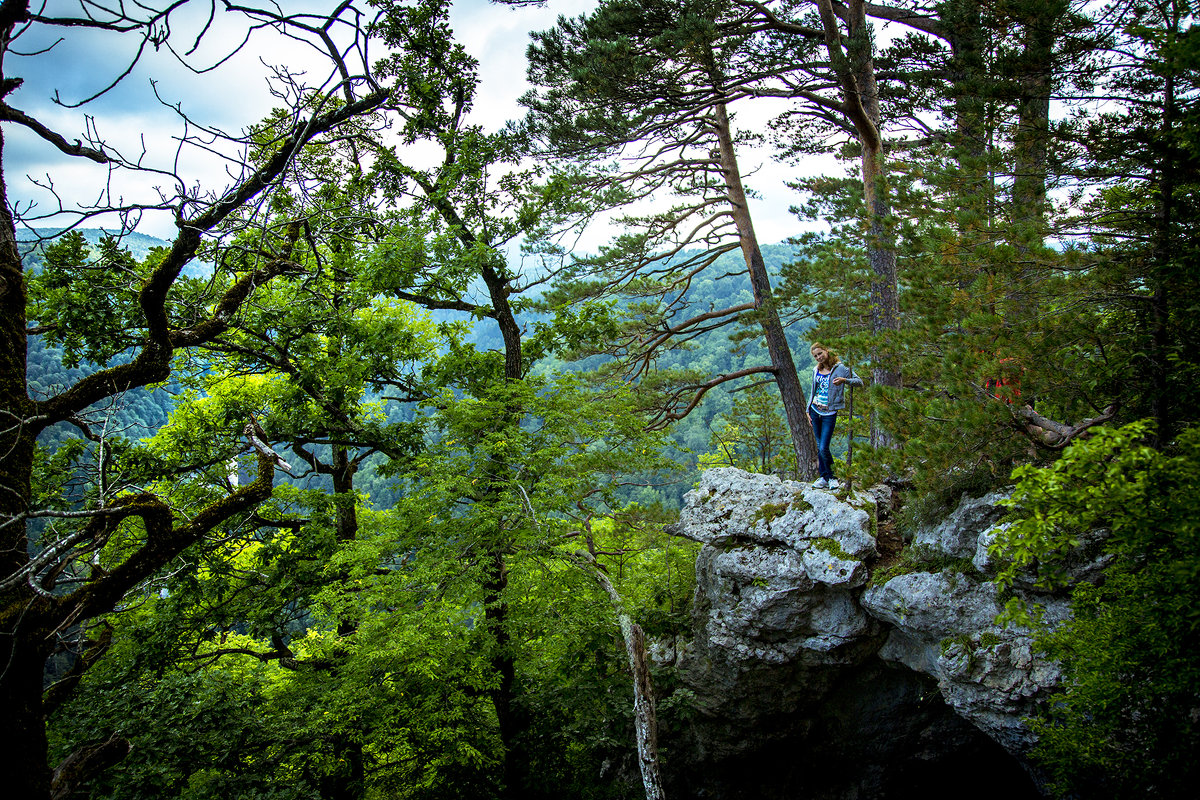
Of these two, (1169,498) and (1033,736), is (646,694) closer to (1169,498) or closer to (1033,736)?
(1033,736)

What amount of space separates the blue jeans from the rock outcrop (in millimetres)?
321

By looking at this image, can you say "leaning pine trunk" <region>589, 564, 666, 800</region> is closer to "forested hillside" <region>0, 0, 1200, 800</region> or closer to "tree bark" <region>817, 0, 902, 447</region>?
"forested hillside" <region>0, 0, 1200, 800</region>

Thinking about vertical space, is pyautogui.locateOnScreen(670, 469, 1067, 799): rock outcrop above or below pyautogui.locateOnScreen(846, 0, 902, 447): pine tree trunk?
below

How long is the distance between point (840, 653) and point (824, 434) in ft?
7.89

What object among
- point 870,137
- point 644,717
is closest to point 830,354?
point 870,137

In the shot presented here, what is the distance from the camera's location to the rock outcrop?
17.1 feet

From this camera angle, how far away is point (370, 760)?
7691 millimetres

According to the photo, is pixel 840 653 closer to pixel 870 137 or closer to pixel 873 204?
pixel 873 204

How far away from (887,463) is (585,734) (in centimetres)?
503

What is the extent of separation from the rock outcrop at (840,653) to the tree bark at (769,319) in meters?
2.07

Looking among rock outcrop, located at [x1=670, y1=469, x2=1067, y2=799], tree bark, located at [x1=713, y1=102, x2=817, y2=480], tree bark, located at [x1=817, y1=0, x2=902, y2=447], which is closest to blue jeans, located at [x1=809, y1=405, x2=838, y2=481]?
rock outcrop, located at [x1=670, y1=469, x2=1067, y2=799]

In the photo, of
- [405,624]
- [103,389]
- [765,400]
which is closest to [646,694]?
[405,624]

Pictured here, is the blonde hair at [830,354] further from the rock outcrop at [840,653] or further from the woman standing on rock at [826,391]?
the rock outcrop at [840,653]

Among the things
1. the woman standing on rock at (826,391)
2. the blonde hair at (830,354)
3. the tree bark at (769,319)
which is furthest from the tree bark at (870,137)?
the tree bark at (769,319)
